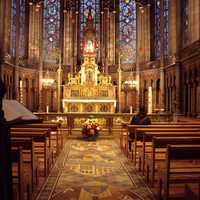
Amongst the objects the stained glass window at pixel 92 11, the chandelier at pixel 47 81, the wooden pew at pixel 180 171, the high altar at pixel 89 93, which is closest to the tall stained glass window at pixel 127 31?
the stained glass window at pixel 92 11

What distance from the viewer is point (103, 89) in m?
21.3

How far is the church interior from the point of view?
6375 mm

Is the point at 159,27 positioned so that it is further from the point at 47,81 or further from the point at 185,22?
the point at 47,81

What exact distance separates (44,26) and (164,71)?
11.2 meters

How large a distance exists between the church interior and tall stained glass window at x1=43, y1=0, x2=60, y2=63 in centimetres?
9

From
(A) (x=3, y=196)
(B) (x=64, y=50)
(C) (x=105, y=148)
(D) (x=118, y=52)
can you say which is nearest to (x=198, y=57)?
(C) (x=105, y=148)

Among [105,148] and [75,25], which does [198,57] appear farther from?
[75,25]

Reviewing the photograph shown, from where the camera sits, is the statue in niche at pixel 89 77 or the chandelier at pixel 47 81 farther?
the chandelier at pixel 47 81

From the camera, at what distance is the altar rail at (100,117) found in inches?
635

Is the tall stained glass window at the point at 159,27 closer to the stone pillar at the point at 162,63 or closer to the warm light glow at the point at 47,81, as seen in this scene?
the stone pillar at the point at 162,63

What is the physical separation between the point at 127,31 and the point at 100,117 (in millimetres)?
13330

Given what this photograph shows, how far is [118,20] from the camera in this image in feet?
90.1

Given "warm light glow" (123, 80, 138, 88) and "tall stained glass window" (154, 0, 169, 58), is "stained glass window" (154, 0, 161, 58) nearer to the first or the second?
"tall stained glass window" (154, 0, 169, 58)

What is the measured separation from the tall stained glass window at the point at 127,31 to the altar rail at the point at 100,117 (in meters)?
10.6
